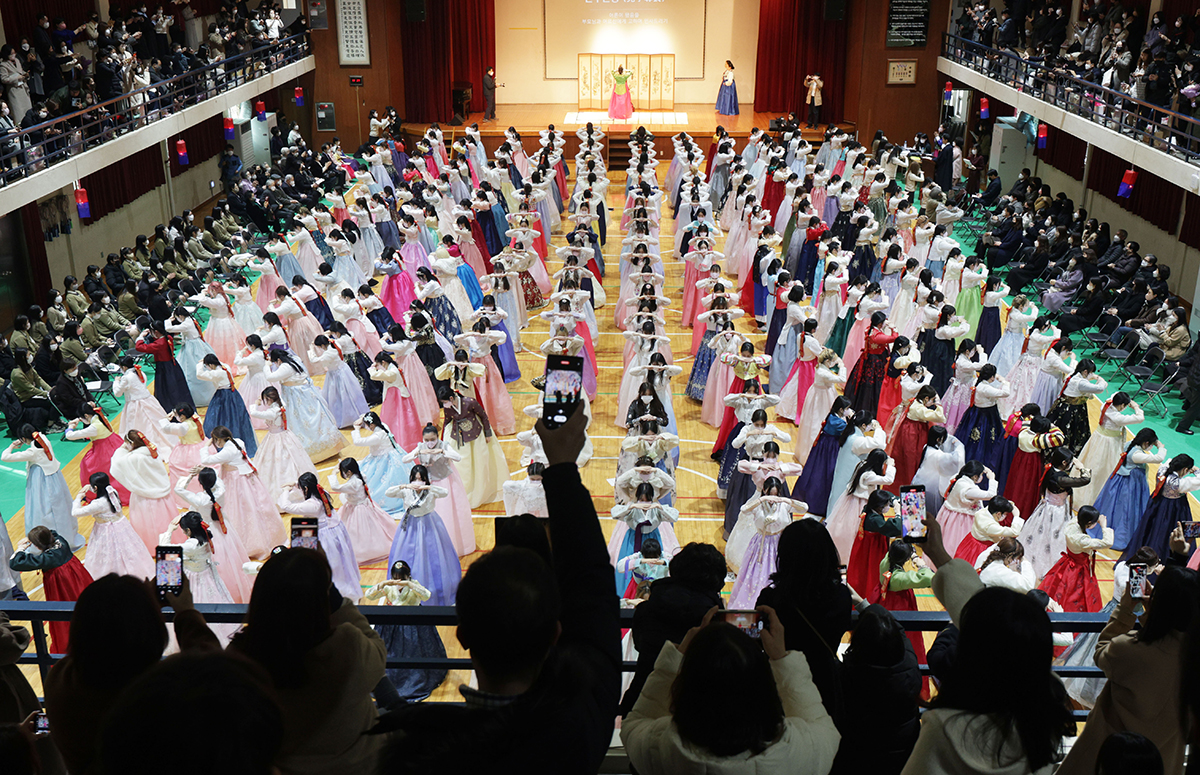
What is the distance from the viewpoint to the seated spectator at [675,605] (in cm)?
277

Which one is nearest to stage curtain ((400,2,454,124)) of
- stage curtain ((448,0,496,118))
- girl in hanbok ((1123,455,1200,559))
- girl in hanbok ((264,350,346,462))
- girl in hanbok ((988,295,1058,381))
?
stage curtain ((448,0,496,118))

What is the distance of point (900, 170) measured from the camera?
17.5 metres

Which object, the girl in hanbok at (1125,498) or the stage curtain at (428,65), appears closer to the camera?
the girl in hanbok at (1125,498)

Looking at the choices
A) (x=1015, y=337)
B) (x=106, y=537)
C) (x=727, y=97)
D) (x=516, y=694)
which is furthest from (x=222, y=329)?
(x=727, y=97)

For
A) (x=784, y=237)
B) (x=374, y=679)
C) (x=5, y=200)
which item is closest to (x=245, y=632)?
(x=374, y=679)

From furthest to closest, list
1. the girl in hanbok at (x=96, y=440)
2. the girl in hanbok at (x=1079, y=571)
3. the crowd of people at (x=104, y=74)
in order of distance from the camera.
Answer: the crowd of people at (x=104, y=74)
the girl in hanbok at (x=96, y=440)
the girl in hanbok at (x=1079, y=571)

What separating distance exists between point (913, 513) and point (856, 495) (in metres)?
3.12

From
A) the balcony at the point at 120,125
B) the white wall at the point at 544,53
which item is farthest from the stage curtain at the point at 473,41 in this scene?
the balcony at the point at 120,125

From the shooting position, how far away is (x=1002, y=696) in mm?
2186

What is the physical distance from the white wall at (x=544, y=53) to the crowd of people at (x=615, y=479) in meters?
5.14

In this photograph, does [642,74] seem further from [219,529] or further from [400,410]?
[219,529]

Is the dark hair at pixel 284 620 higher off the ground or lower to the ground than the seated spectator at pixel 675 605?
higher

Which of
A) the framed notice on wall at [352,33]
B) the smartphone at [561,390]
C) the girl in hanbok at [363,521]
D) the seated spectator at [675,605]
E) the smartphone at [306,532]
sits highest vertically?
the framed notice on wall at [352,33]

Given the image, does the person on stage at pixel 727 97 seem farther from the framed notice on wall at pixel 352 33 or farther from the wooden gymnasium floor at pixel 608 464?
the wooden gymnasium floor at pixel 608 464
